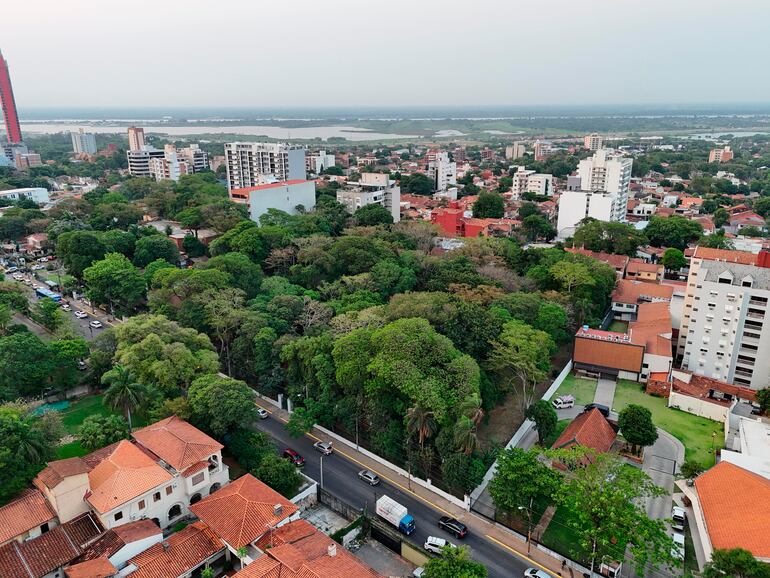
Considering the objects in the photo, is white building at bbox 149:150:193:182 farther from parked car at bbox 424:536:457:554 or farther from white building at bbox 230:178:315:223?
parked car at bbox 424:536:457:554

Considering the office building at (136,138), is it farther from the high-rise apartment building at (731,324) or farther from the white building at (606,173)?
the high-rise apartment building at (731,324)

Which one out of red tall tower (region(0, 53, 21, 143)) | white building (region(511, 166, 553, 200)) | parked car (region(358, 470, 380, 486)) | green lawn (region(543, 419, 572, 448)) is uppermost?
red tall tower (region(0, 53, 21, 143))

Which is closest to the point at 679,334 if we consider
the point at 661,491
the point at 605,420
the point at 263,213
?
the point at 605,420

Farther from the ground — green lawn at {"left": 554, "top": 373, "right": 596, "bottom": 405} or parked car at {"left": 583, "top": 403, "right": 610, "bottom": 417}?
parked car at {"left": 583, "top": 403, "right": 610, "bottom": 417}

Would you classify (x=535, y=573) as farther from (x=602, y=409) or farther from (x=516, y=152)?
(x=516, y=152)

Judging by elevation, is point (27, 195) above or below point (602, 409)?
above

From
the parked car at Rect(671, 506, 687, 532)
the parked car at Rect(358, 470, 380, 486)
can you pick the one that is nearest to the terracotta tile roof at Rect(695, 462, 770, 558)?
the parked car at Rect(671, 506, 687, 532)

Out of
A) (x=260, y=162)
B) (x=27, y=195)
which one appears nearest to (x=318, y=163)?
(x=260, y=162)
